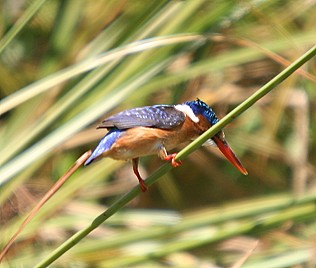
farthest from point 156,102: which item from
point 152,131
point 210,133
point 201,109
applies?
point 210,133

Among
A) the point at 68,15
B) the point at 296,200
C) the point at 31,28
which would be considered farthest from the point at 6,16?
the point at 296,200

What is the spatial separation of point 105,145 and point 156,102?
4.23 feet

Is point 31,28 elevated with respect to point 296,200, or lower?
elevated

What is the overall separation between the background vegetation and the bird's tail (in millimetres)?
115

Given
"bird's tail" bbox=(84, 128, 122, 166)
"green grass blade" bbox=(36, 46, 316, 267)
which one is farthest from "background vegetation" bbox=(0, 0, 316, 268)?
"green grass blade" bbox=(36, 46, 316, 267)

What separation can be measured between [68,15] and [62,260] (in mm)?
724

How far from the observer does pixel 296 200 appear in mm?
2334

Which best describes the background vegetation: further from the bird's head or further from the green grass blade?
the green grass blade

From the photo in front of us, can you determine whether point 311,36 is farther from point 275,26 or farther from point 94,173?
point 94,173

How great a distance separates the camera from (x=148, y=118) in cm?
197

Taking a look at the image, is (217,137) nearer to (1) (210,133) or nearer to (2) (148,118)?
(2) (148,118)

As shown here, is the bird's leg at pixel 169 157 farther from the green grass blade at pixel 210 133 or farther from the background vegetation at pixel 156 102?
the background vegetation at pixel 156 102

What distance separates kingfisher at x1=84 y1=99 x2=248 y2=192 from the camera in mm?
1892

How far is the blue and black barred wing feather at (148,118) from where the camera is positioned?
6.25ft
